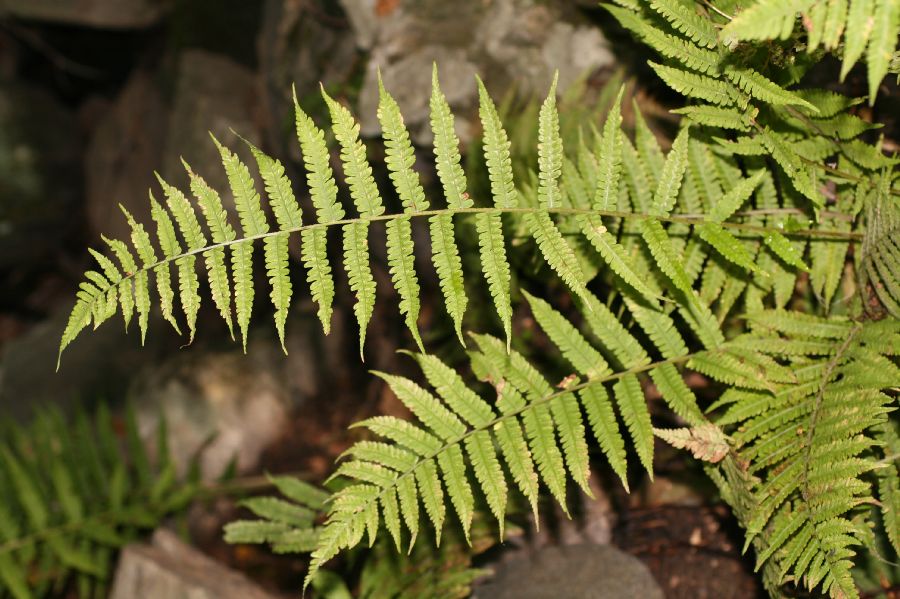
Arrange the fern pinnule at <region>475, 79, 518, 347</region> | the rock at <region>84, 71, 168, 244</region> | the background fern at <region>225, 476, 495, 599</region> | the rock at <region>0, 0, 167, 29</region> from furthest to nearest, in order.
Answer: the rock at <region>84, 71, 168, 244</region>
the rock at <region>0, 0, 167, 29</region>
the background fern at <region>225, 476, 495, 599</region>
the fern pinnule at <region>475, 79, 518, 347</region>

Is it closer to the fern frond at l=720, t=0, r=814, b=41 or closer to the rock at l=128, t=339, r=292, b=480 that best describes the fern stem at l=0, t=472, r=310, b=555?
the rock at l=128, t=339, r=292, b=480

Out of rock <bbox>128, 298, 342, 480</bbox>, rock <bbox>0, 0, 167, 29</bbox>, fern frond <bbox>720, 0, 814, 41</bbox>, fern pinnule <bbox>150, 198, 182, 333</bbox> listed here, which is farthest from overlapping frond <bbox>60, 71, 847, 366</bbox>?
rock <bbox>0, 0, 167, 29</bbox>

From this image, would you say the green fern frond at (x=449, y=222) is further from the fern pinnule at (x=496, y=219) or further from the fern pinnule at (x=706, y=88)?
the fern pinnule at (x=706, y=88)

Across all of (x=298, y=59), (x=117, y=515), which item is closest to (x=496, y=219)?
(x=117, y=515)

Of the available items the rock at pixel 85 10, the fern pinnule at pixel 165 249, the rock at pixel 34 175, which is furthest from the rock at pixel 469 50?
the rock at pixel 34 175

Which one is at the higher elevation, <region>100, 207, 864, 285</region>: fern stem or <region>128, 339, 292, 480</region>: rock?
<region>100, 207, 864, 285</region>: fern stem

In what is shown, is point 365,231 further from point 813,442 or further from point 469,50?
point 469,50
